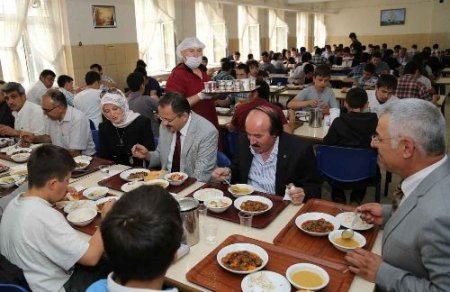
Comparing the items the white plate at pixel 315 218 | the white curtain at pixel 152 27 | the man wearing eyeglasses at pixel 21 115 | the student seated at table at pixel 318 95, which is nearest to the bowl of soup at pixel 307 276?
the white plate at pixel 315 218

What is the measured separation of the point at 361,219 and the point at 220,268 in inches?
33.7

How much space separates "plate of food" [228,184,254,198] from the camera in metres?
2.40

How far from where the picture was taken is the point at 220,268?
167 centimetres

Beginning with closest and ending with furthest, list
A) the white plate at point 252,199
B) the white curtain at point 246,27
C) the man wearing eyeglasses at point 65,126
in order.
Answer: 1. the white plate at point 252,199
2. the man wearing eyeglasses at point 65,126
3. the white curtain at point 246,27

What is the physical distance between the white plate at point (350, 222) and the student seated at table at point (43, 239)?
1.26 metres

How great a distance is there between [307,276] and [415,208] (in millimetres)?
536

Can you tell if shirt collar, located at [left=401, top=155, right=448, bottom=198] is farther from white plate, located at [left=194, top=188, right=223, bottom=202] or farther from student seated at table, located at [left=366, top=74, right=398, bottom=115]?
student seated at table, located at [left=366, top=74, right=398, bottom=115]

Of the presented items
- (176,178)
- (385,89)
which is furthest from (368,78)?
(176,178)

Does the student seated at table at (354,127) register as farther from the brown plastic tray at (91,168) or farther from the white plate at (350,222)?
the brown plastic tray at (91,168)

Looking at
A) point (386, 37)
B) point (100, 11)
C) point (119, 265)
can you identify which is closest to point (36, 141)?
point (119, 265)

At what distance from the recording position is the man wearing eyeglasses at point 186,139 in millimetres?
2938

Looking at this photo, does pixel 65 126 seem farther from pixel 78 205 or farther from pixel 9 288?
pixel 9 288

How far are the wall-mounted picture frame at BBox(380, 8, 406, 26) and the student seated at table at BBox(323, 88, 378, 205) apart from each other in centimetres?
1773

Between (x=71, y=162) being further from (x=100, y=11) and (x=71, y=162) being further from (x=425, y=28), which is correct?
(x=425, y=28)
